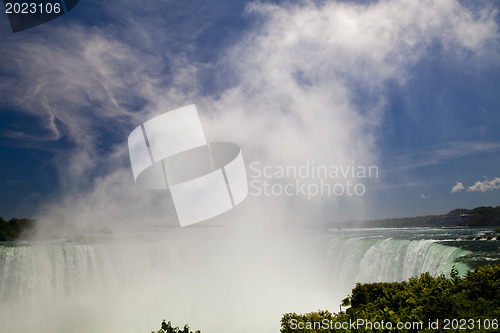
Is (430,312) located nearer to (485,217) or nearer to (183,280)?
(183,280)

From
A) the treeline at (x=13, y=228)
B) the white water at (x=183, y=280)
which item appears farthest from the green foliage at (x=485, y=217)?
the treeline at (x=13, y=228)

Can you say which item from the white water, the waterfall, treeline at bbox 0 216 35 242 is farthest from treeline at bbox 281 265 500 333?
treeline at bbox 0 216 35 242

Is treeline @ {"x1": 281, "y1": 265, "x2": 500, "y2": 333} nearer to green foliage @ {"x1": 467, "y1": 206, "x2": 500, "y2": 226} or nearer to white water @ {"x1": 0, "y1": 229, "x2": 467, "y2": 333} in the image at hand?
white water @ {"x1": 0, "y1": 229, "x2": 467, "y2": 333}

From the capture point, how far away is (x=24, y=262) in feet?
82.0

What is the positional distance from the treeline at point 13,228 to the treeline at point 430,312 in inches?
2331

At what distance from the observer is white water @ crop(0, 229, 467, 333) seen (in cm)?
2431

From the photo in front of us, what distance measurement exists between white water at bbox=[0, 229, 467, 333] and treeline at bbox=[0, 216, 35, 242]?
2872 cm

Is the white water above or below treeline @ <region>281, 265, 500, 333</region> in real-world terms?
below

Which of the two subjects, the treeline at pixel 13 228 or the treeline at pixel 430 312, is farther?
the treeline at pixel 13 228

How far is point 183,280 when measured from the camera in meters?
35.6

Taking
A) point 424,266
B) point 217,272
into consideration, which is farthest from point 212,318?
point 424,266

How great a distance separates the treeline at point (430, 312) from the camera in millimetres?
5540

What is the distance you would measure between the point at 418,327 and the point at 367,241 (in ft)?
76.1

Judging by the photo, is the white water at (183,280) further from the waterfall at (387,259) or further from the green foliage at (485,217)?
the green foliage at (485,217)
